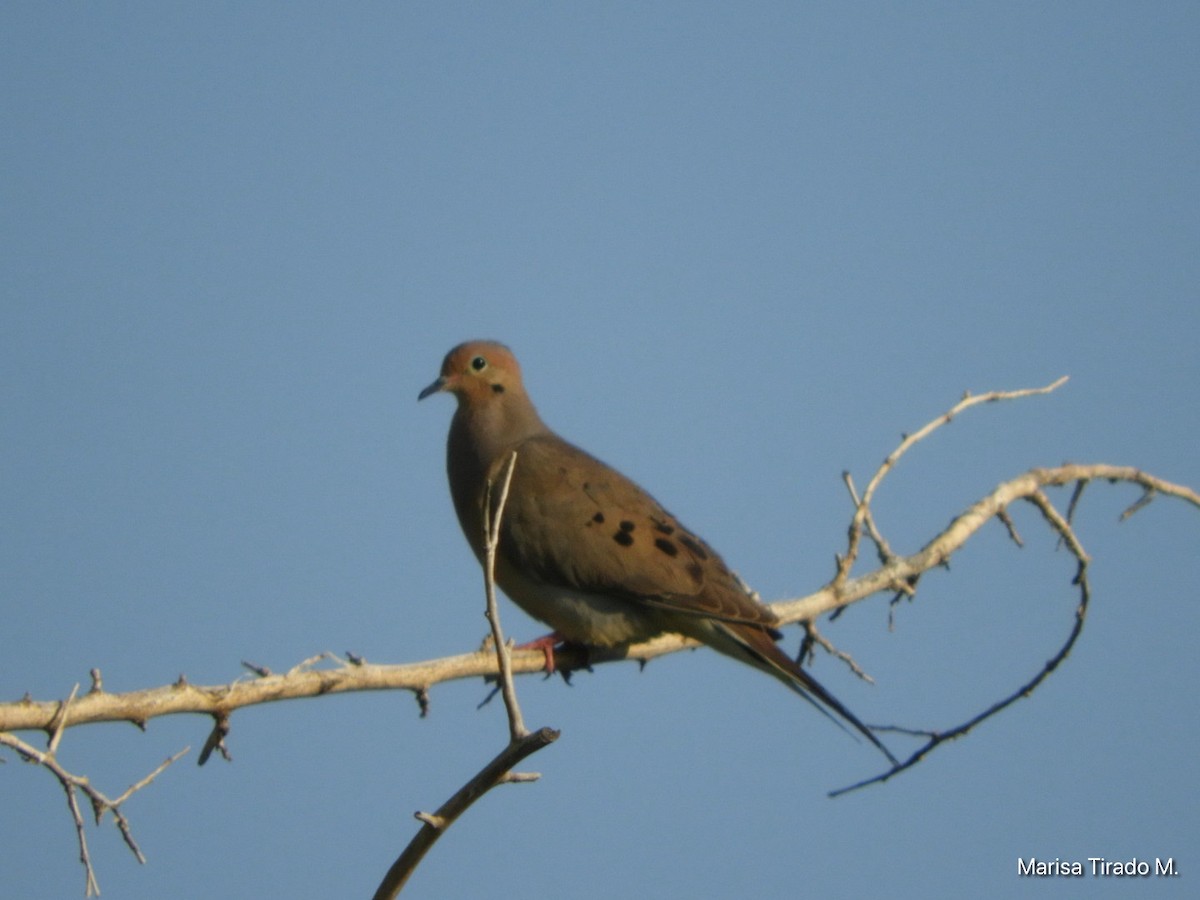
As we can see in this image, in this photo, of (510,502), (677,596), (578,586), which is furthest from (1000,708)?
(510,502)

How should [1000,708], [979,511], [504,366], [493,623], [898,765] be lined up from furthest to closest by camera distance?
[504,366], [979,511], [1000,708], [898,765], [493,623]

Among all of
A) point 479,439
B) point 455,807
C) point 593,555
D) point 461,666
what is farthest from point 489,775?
point 479,439

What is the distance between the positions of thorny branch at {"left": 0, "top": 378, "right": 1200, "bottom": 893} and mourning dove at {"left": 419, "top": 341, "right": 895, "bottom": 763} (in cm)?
20

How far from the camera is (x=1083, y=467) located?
235 inches

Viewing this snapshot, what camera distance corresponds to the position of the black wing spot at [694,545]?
Answer: 6.13m

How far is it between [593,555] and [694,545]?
1.38 feet

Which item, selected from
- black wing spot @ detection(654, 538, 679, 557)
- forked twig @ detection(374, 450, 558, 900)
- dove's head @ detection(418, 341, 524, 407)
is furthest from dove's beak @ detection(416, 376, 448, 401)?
forked twig @ detection(374, 450, 558, 900)

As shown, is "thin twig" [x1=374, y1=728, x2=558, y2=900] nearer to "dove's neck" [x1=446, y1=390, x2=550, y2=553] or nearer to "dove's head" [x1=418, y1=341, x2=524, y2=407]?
"dove's neck" [x1=446, y1=390, x2=550, y2=553]

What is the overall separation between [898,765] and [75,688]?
2.27m

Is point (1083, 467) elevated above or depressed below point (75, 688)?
above

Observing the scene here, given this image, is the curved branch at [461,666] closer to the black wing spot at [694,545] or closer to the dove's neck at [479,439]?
the black wing spot at [694,545]

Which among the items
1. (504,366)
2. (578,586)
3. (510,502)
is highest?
(504,366)

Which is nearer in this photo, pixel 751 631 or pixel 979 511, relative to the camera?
pixel 751 631

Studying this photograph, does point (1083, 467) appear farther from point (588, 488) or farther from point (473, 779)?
point (473, 779)
